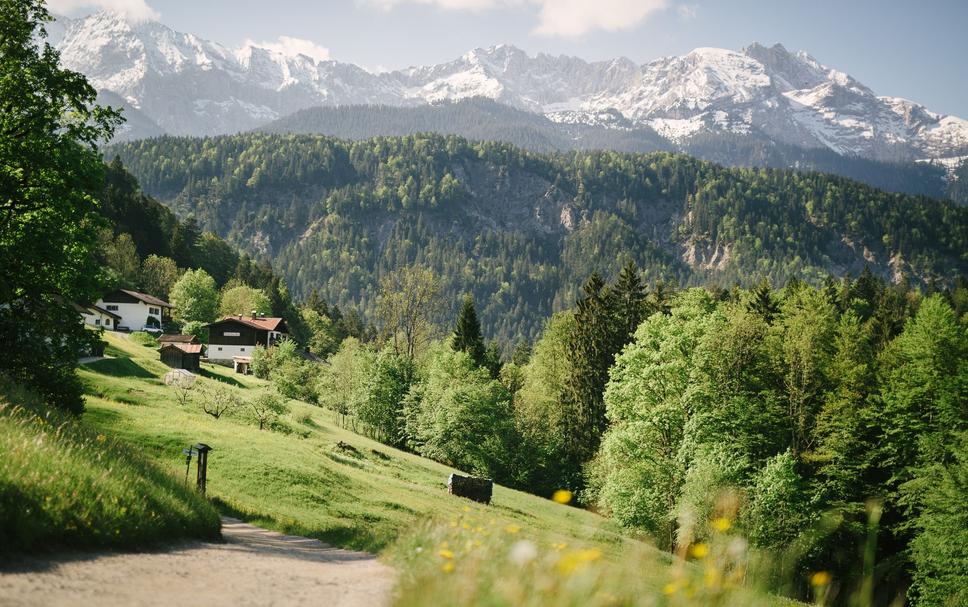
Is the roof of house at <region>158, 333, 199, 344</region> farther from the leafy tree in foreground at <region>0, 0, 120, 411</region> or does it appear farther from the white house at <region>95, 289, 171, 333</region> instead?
the leafy tree in foreground at <region>0, 0, 120, 411</region>

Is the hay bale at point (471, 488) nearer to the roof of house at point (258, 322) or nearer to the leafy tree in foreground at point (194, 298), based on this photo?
the roof of house at point (258, 322)

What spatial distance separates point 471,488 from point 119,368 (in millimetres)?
31683

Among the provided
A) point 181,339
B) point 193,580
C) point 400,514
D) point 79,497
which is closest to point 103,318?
point 181,339

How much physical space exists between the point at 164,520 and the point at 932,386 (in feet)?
141

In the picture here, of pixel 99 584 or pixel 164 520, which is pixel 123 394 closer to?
pixel 164 520

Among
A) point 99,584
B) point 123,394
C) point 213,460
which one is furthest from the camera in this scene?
point 123,394

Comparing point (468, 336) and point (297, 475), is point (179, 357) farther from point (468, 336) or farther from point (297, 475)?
point (297, 475)

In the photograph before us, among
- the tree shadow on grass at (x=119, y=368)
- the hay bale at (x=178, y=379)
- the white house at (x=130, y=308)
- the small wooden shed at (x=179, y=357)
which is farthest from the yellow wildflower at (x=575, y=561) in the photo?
the white house at (x=130, y=308)

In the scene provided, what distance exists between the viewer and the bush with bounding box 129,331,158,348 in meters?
79.9

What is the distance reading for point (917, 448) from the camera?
39750 millimetres

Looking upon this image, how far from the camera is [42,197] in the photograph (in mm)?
20484

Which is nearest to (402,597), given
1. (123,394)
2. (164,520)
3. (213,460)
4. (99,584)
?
(99,584)

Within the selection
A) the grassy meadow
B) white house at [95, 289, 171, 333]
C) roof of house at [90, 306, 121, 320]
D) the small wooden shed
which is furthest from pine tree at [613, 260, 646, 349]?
white house at [95, 289, 171, 333]

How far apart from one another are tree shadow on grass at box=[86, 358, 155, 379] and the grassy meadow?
17 cm
